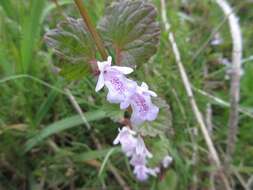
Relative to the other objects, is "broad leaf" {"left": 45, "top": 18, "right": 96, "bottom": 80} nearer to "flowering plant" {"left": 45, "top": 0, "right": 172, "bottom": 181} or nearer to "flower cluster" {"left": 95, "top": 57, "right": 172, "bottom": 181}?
"flowering plant" {"left": 45, "top": 0, "right": 172, "bottom": 181}

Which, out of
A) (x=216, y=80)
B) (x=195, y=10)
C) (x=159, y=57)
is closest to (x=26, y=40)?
(x=159, y=57)

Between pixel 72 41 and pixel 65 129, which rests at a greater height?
pixel 72 41

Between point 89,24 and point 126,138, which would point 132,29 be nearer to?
point 89,24

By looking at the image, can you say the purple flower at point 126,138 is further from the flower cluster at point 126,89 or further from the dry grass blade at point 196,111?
the dry grass blade at point 196,111

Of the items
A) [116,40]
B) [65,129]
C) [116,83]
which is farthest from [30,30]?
[116,83]

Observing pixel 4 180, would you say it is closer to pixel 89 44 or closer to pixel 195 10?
pixel 89 44

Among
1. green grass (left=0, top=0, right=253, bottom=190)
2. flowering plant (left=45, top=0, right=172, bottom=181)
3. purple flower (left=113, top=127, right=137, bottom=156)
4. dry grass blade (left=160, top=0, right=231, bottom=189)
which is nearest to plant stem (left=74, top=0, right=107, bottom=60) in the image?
flowering plant (left=45, top=0, right=172, bottom=181)
